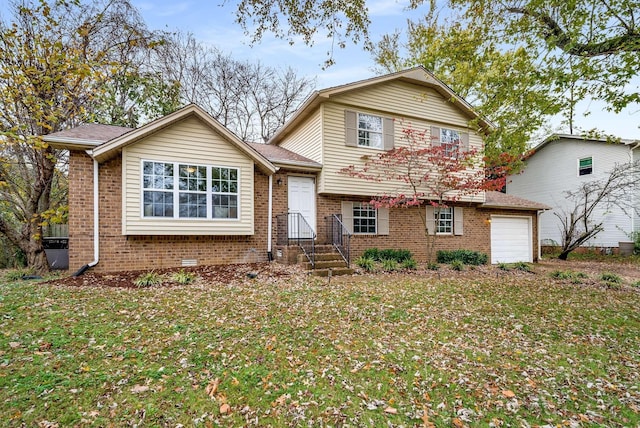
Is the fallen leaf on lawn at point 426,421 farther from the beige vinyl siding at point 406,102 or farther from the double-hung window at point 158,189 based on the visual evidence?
the beige vinyl siding at point 406,102

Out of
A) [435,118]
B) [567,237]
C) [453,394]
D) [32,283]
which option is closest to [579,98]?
[435,118]

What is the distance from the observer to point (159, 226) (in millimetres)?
→ 8586

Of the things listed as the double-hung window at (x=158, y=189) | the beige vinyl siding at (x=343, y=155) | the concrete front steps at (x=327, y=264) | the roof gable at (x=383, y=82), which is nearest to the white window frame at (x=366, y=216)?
the beige vinyl siding at (x=343, y=155)

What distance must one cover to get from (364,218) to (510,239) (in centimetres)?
839

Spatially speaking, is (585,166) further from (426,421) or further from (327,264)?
(426,421)

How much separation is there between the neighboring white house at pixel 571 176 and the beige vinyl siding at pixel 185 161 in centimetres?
1509

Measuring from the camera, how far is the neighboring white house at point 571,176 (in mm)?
16719

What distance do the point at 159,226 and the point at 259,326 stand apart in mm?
5261

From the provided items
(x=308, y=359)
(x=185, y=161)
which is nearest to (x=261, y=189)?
(x=185, y=161)

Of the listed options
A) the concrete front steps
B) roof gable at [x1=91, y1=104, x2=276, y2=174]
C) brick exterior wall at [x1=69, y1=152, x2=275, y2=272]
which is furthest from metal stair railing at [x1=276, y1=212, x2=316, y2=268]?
brick exterior wall at [x1=69, y1=152, x2=275, y2=272]

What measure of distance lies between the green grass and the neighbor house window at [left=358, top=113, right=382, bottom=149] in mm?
6697

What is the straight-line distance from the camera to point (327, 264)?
912cm

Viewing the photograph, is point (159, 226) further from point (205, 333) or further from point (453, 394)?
point (453, 394)

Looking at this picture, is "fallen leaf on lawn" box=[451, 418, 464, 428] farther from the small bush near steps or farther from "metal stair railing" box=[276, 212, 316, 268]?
"metal stair railing" box=[276, 212, 316, 268]
